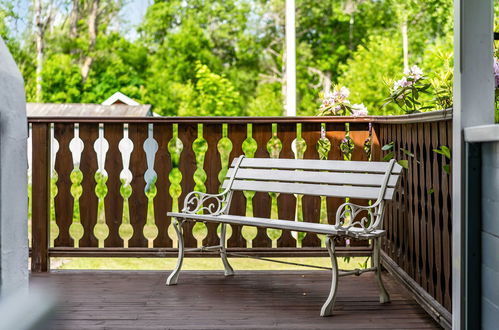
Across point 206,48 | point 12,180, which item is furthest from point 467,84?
point 206,48

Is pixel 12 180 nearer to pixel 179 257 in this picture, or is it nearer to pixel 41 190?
pixel 179 257

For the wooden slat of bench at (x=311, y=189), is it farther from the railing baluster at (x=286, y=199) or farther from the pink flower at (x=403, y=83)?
the pink flower at (x=403, y=83)

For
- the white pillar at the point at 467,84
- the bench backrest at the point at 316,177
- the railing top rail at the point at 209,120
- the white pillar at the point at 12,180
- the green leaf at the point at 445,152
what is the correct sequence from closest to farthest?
1. the white pillar at the point at 12,180
2. the white pillar at the point at 467,84
3. the green leaf at the point at 445,152
4. the bench backrest at the point at 316,177
5. the railing top rail at the point at 209,120

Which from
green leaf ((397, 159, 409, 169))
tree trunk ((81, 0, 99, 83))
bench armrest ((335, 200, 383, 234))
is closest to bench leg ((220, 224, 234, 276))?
bench armrest ((335, 200, 383, 234))

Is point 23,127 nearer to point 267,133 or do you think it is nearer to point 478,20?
point 478,20

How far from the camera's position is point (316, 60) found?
26828 mm

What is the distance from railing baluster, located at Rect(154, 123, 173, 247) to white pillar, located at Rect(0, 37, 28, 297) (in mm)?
3956

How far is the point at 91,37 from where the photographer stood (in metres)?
27.4

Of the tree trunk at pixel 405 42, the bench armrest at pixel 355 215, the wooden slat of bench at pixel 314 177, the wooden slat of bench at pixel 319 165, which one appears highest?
the tree trunk at pixel 405 42

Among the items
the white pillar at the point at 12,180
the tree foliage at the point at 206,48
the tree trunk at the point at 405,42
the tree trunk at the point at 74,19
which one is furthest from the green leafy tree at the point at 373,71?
the white pillar at the point at 12,180

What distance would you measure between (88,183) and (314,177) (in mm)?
1612

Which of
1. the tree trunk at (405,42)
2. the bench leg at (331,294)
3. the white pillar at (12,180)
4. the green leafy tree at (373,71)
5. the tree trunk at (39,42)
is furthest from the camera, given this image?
the tree trunk at (39,42)

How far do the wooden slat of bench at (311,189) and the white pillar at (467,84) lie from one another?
43.0 inches

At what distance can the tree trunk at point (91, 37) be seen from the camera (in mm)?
27328
